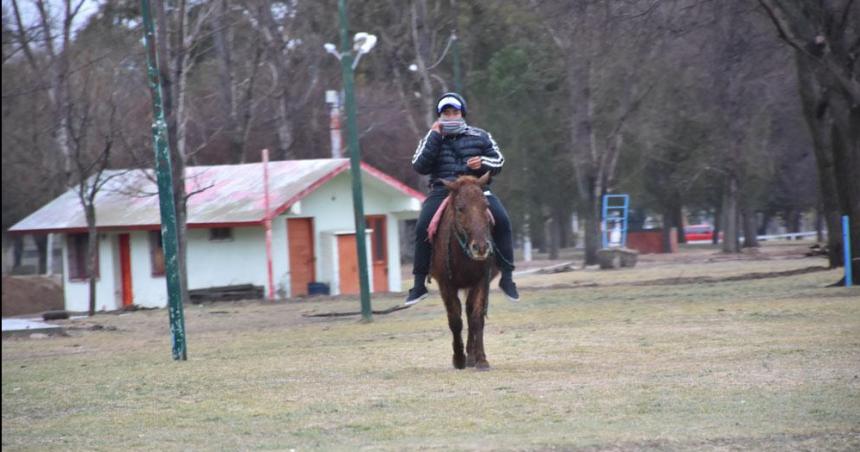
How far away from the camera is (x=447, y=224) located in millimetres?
12812

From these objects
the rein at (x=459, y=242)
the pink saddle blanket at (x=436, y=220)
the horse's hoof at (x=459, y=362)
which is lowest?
the horse's hoof at (x=459, y=362)

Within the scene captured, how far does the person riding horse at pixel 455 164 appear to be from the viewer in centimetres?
1297

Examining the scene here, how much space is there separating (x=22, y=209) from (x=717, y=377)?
21.1 ft

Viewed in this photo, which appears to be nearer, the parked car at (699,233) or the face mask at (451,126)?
the face mask at (451,126)

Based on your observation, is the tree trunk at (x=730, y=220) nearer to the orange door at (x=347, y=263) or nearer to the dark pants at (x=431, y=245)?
the orange door at (x=347, y=263)

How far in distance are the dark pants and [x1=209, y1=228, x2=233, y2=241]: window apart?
26222 millimetres

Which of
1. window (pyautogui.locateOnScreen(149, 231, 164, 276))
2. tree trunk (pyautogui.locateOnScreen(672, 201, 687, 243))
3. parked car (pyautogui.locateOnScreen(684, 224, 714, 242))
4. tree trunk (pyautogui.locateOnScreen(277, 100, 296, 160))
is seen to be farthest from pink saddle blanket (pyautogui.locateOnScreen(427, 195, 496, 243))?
parked car (pyautogui.locateOnScreen(684, 224, 714, 242))

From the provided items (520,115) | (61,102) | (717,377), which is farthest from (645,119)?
(717,377)

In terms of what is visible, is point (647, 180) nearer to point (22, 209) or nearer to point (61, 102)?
point (61, 102)

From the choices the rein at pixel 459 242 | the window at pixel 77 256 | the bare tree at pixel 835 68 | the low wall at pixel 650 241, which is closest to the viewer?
the rein at pixel 459 242

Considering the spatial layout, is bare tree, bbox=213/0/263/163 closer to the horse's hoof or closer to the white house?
the white house

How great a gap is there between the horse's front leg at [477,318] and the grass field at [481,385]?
0.28 meters

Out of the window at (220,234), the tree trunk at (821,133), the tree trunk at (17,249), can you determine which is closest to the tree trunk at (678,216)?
the window at (220,234)

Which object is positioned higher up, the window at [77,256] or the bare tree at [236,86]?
the bare tree at [236,86]
